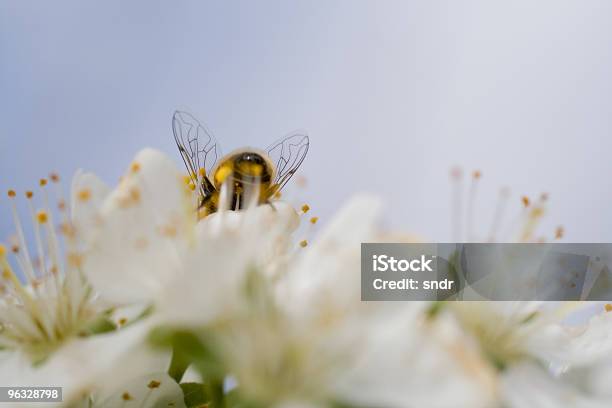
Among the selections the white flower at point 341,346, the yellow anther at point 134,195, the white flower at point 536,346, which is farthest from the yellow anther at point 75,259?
the white flower at point 536,346

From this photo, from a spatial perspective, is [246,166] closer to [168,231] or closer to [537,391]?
[168,231]

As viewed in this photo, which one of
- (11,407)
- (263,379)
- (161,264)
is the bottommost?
(11,407)

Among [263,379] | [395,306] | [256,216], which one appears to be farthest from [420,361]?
[256,216]

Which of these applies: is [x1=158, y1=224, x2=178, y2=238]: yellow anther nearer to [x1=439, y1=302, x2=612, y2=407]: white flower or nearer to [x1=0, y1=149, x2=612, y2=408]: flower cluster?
[x1=0, y1=149, x2=612, y2=408]: flower cluster

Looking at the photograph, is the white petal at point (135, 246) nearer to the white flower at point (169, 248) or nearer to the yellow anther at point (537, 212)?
the white flower at point (169, 248)

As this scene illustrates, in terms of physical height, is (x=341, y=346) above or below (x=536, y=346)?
above

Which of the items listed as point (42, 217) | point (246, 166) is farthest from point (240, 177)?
point (42, 217)

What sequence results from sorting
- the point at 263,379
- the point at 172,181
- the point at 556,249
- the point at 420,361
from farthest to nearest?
the point at 556,249
the point at 172,181
the point at 263,379
the point at 420,361

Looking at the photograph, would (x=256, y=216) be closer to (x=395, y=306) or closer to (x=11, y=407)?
(x=395, y=306)
